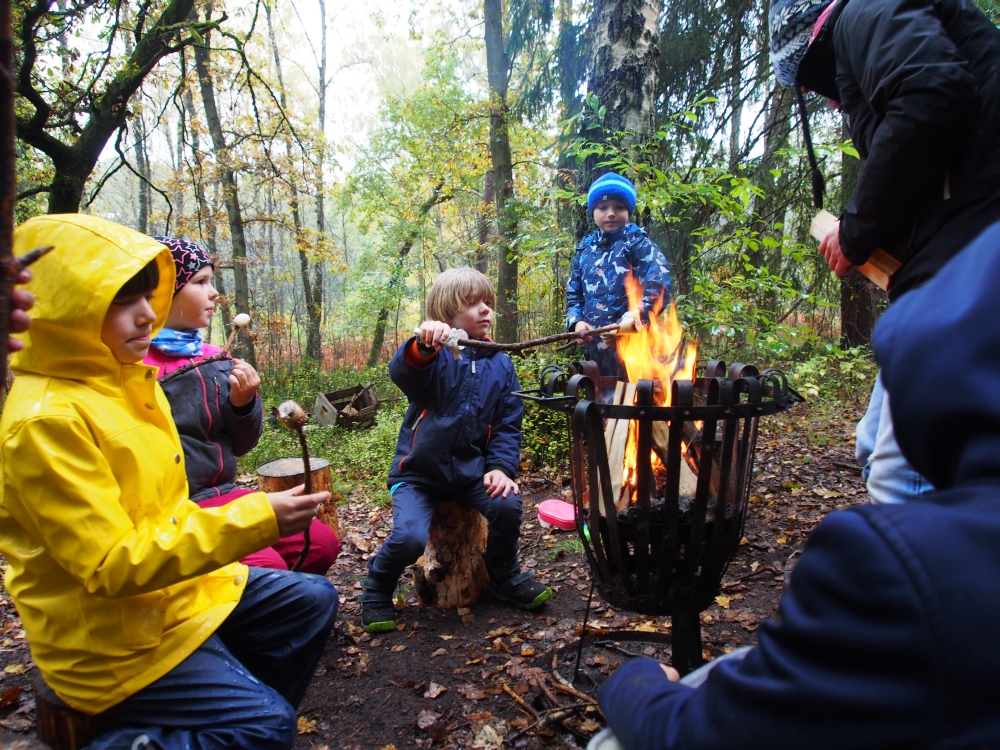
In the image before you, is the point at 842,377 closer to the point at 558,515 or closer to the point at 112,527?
the point at 558,515

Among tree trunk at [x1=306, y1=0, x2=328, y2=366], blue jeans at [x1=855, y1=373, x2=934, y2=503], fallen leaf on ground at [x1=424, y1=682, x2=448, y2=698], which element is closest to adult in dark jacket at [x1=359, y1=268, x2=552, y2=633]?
fallen leaf on ground at [x1=424, y1=682, x2=448, y2=698]

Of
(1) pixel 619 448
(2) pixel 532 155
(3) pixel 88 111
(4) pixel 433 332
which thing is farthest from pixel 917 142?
(2) pixel 532 155

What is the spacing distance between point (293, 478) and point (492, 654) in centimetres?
157

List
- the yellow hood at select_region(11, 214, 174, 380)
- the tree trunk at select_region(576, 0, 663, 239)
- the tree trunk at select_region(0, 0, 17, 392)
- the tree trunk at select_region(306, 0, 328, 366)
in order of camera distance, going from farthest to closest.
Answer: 1. the tree trunk at select_region(306, 0, 328, 366)
2. the tree trunk at select_region(576, 0, 663, 239)
3. the yellow hood at select_region(11, 214, 174, 380)
4. the tree trunk at select_region(0, 0, 17, 392)

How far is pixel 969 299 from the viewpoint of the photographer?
24.0 inches

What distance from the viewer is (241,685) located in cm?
166

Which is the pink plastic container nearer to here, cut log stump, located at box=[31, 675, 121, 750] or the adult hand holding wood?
the adult hand holding wood

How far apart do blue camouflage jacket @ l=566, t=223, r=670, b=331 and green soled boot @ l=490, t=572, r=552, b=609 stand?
6.53 feet

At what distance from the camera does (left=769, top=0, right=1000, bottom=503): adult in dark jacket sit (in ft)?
5.46

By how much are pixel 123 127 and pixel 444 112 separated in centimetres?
787

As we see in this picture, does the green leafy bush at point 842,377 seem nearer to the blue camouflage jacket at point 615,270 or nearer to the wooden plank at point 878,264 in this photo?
the blue camouflage jacket at point 615,270

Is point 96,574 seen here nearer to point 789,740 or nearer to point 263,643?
point 263,643

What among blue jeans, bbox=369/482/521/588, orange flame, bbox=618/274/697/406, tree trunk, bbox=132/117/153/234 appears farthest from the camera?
tree trunk, bbox=132/117/153/234

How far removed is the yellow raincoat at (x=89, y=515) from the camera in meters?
1.42
